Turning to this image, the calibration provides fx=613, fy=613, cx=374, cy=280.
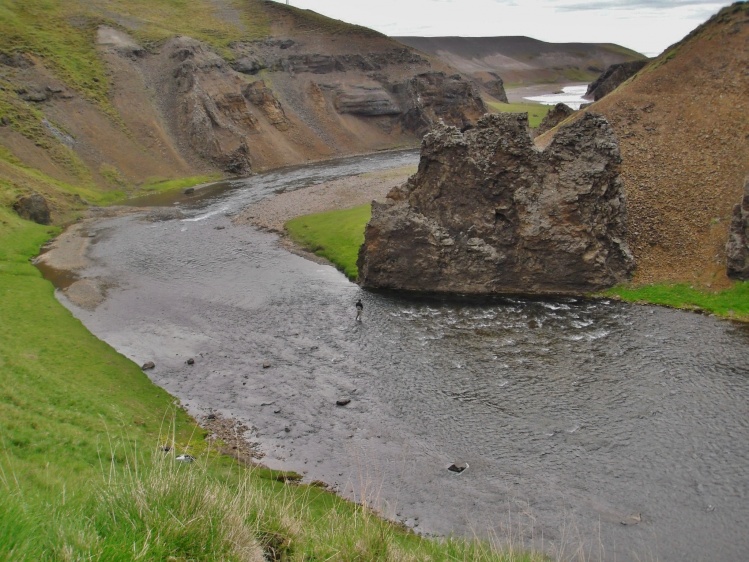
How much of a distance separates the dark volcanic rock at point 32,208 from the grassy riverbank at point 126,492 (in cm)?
4065

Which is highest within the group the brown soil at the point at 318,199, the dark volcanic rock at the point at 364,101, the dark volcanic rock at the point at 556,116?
the dark volcanic rock at the point at 556,116

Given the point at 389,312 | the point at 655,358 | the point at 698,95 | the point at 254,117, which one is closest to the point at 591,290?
the point at 655,358

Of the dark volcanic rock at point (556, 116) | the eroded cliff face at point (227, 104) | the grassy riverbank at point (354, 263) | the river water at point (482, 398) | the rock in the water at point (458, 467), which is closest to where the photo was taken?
the river water at point (482, 398)

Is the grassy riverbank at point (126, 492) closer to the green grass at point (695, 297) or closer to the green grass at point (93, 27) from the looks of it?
the green grass at point (695, 297)

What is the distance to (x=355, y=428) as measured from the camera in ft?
104

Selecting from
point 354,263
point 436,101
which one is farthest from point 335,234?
point 436,101

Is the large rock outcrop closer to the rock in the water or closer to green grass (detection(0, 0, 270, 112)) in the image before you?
the rock in the water

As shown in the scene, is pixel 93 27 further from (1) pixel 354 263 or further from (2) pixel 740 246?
(2) pixel 740 246

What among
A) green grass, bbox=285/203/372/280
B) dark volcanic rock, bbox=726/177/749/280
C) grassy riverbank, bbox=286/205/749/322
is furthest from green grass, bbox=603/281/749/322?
green grass, bbox=285/203/372/280

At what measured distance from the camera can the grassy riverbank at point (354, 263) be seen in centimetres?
4403

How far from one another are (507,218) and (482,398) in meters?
22.2

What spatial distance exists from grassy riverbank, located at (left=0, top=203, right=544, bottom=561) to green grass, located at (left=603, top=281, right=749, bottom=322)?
3120cm

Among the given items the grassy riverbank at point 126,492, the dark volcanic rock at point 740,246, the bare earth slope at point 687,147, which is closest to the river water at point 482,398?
the grassy riverbank at point 126,492

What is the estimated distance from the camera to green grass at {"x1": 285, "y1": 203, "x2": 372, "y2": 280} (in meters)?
61.3
